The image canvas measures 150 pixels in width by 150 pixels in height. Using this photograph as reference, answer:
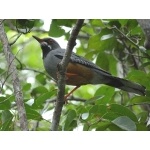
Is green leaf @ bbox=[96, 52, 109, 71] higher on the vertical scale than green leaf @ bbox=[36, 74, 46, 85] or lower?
higher

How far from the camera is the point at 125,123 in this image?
3678mm

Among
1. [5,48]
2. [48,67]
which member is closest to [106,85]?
[48,67]

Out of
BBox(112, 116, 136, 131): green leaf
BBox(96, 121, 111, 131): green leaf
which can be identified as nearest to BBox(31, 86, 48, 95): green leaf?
BBox(96, 121, 111, 131): green leaf

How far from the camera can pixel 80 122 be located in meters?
3.99

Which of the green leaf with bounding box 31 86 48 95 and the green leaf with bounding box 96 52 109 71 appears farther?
the green leaf with bounding box 96 52 109 71

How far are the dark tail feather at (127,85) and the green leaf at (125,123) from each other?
3.47 ft

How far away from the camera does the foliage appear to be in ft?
12.8

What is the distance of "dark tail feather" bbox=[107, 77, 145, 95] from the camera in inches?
187

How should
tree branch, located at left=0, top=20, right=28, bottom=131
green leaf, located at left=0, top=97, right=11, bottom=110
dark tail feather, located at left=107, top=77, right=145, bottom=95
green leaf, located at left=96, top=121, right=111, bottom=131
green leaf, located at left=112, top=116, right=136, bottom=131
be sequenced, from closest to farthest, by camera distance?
tree branch, located at left=0, top=20, right=28, bottom=131
green leaf, located at left=112, top=116, right=136, bottom=131
green leaf, located at left=0, top=97, right=11, bottom=110
green leaf, located at left=96, top=121, right=111, bottom=131
dark tail feather, located at left=107, top=77, right=145, bottom=95

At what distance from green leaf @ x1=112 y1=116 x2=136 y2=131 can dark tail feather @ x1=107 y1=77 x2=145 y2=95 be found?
1058 millimetres

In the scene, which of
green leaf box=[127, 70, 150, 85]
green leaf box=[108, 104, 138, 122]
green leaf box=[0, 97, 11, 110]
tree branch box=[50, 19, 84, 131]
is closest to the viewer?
tree branch box=[50, 19, 84, 131]

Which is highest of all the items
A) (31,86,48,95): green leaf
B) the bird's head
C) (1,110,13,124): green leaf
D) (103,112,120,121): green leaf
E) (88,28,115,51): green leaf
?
(88,28,115,51): green leaf

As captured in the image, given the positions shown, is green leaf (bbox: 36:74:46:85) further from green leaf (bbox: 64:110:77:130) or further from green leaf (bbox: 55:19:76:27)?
green leaf (bbox: 64:110:77:130)

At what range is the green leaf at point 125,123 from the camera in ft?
11.9
